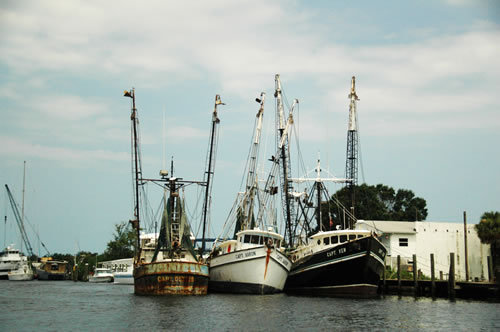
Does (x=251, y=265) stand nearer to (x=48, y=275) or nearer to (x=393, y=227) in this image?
(x=393, y=227)

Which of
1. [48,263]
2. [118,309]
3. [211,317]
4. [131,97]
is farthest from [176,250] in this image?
[48,263]

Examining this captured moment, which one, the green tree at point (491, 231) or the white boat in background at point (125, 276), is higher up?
the green tree at point (491, 231)

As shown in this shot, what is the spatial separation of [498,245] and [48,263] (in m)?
86.9

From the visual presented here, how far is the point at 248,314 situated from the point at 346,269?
14.4 metres

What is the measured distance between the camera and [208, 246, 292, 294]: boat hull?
51.5m

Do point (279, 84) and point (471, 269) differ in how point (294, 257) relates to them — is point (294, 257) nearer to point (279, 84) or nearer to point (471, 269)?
point (471, 269)

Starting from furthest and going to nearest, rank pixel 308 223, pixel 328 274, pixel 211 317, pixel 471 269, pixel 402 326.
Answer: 1. pixel 308 223
2. pixel 471 269
3. pixel 328 274
4. pixel 211 317
5. pixel 402 326

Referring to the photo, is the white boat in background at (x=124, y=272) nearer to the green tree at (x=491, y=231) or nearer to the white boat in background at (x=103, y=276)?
the white boat in background at (x=103, y=276)

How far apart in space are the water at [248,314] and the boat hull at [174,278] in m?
0.93

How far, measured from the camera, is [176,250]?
53688mm

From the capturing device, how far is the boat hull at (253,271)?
51469 millimetres

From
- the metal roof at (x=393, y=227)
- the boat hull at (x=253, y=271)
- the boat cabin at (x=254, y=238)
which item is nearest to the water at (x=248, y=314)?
the boat hull at (x=253, y=271)

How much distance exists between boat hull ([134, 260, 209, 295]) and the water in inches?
36.5

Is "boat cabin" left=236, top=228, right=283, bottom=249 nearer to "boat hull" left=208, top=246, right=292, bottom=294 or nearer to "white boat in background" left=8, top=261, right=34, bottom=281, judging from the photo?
"boat hull" left=208, top=246, right=292, bottom=294
